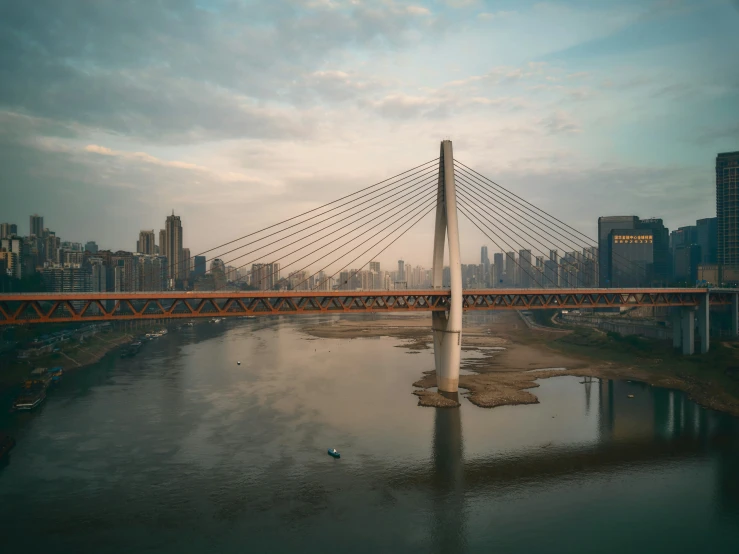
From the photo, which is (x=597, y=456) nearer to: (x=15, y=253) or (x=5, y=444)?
(x=5, y=444)

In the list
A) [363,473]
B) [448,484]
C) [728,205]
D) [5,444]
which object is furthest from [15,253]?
[728,205]

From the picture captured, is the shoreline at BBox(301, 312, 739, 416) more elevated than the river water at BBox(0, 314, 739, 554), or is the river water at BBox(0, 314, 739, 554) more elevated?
the shoreline at BBox(301, 312, 739, 416)

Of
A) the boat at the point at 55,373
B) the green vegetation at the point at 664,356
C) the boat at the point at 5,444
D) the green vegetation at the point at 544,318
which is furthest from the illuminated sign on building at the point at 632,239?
the boat at the point at 5,444

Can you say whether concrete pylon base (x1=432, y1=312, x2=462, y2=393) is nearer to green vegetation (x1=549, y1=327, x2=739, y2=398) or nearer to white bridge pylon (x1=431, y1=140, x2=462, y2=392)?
white bridge pylon (x1=431, y1=140, x2=462, y2=392)

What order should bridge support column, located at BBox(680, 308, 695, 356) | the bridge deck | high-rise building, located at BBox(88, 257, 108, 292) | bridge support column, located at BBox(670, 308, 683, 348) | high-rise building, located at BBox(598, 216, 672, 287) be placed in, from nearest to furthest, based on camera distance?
the bridge deck, bridge support column, located at BBox(680, 308, 695, 356), bridge support column, located at BBox(670, 308, 683, 348), high-rise building, located at BBox(88, 257, 108, 292), high-rise building, located at BBox(598, 216, 672, 287)

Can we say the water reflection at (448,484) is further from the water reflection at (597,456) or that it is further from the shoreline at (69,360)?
the shoreline at (69,360)

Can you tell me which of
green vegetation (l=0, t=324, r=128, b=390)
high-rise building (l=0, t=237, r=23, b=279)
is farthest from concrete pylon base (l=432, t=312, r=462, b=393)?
high-rise building (l=0, t=237, r=23, b=279)

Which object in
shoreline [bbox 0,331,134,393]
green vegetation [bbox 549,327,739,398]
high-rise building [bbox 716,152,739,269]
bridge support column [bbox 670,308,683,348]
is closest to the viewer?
green vegetation [bbox 549,327,739,398]
